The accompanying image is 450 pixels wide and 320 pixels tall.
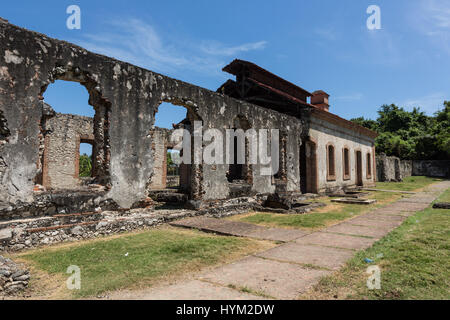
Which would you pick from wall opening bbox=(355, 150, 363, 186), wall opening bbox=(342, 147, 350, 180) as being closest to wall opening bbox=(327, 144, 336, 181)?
wall opening bbox=(342, 147, 350, 180)

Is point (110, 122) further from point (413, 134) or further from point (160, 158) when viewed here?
point (413, 134)

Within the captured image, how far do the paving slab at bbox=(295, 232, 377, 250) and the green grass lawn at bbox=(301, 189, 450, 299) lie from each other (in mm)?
218

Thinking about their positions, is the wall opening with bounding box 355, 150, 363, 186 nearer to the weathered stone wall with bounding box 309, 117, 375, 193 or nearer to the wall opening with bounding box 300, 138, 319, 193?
the weathered stone wall with bounding box 309, 117, 375, 193

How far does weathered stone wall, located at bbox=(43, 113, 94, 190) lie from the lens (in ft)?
46.7

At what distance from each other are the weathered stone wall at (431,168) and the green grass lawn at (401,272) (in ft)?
120

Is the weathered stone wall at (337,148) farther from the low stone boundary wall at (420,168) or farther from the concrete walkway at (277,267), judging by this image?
the concrete walkway at (277,267)

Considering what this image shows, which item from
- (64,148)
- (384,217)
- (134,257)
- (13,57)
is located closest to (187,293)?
(134,257)

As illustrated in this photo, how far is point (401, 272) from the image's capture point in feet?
11.9

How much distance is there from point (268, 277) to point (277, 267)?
0.44m

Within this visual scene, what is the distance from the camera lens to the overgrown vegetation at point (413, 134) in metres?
37.0

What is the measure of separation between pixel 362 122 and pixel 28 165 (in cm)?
5180

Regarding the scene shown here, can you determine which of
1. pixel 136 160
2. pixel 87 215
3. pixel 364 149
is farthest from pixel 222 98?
pixel 364 149

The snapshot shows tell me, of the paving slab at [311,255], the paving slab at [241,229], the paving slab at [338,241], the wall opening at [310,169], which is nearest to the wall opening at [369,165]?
the wall opening at [310,169]
